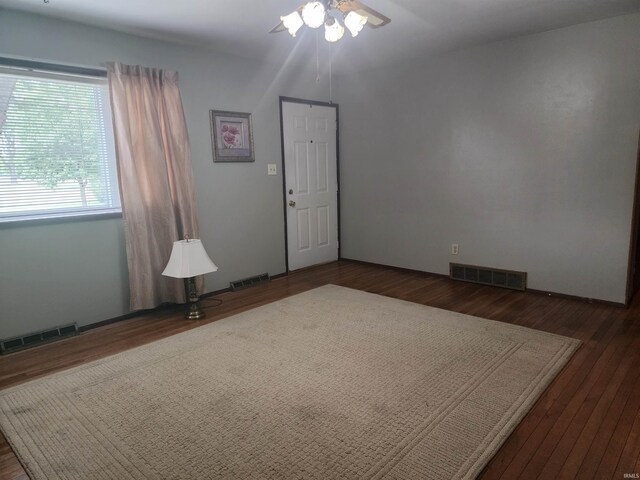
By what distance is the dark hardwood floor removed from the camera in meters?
1.73

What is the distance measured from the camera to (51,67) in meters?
2.97

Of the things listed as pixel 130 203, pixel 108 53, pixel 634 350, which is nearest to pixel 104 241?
pixel 130 203

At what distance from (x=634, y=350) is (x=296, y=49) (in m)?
3.74

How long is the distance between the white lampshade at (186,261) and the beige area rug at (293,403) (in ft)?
1.64

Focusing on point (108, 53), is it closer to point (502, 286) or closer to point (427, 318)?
point (427, 318)

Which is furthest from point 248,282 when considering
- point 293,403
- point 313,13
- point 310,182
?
point 313,13

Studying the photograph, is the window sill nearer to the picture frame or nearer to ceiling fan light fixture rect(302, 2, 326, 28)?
the picture frame

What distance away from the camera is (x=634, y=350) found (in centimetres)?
266

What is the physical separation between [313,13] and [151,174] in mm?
2071

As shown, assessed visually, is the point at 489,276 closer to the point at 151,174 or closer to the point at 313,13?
the point at 313,13

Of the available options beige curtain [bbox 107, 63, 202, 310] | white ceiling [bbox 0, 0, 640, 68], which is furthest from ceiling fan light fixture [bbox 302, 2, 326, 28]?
beige curtain [bbox 107, 63, 202, 310]

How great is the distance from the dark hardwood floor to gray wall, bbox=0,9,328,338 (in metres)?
0.27

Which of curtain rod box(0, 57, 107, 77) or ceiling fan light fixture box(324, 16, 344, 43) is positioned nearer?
ceiling fan light fixture box(324, 16, 344, 43)

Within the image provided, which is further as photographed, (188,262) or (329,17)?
(188,262)
